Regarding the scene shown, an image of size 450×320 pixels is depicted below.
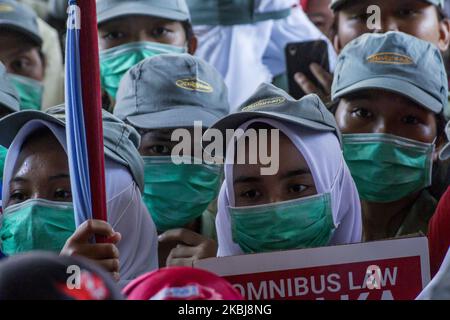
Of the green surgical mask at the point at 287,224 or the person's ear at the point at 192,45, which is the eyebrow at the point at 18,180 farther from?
the person's ear at the point at 192,45

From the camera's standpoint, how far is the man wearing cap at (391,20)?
3303 mm

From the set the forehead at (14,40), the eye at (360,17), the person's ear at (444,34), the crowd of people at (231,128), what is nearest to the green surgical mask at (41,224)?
the crowd of people at (231,128)

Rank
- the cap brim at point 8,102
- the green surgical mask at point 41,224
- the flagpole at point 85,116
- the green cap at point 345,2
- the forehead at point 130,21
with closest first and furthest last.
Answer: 1. the flagpole at point 85,116
2. the green surgical mask at point 41,224
3. the cap brim at point 8,102
4. the green cap at point 345,2
5. the forehead at point 130,21

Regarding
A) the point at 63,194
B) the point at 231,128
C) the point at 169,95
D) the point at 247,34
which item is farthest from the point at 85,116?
the point at 247,34

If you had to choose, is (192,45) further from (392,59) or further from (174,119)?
(392,59)

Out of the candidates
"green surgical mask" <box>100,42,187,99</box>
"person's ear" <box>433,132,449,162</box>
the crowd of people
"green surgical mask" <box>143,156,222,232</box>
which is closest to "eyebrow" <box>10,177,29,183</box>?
the crowd of people

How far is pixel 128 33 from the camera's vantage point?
3.46m

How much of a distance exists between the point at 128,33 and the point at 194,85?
364 millimetres

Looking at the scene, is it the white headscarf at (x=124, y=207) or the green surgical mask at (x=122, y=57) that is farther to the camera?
the green surgical mask at (x=122, y=57)

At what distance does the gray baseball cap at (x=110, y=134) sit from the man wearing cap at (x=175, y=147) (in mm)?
127

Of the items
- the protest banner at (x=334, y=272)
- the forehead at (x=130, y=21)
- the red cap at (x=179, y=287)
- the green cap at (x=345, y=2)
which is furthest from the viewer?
the forehead at (x=130, y=21)

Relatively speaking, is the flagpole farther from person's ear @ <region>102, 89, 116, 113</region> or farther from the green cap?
the green cap
